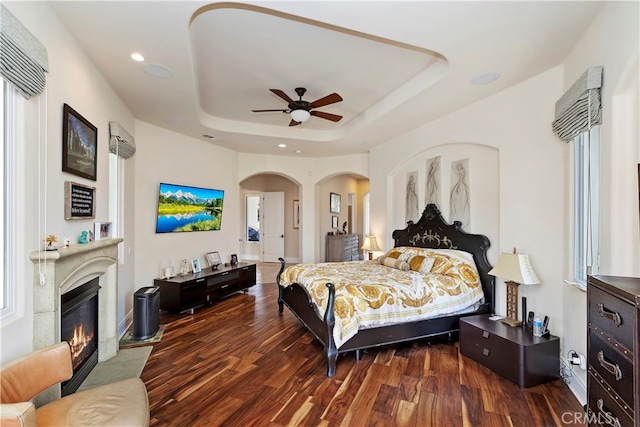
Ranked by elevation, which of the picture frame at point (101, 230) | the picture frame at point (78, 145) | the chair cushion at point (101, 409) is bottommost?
the chair cushion at point (101, 409)

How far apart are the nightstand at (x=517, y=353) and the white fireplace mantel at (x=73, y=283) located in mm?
3372

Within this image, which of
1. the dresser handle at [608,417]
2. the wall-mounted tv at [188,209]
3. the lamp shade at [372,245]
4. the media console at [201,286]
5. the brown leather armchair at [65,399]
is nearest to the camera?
the dresser handle at [608,417]

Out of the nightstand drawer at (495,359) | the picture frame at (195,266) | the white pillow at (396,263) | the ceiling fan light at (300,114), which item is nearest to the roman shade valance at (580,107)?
the nightstand drawer at (495,359)

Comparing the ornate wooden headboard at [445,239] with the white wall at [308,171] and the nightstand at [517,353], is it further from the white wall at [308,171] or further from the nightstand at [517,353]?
the white wall at [308,171]

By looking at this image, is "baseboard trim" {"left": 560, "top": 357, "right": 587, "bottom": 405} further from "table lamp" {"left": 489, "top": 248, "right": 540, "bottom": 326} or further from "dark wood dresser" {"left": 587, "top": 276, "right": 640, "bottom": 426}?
"dark wood dresser" {"left": 587, "top": 276, "right": 640, "bottom": 426}

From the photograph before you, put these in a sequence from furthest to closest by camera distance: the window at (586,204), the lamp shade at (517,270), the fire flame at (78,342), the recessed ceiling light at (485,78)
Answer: the recessed ceiling light at (485,78) → the lamp shade at (517,270) → the fire flame at (78,342) → the window at (586,204)

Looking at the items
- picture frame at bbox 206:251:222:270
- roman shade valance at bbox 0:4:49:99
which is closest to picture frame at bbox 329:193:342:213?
picture frame at bbox 206:251:222:270

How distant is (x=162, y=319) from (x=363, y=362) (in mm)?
2904

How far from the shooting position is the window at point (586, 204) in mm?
2318

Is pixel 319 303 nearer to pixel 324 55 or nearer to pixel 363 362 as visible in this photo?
pixel 363 362

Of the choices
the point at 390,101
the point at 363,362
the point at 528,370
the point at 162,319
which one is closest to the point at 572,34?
the point at 390,101

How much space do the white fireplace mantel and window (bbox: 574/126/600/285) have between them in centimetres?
369

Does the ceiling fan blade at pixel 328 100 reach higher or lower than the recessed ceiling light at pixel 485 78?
lower

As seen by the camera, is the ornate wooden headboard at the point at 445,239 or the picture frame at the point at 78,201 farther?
the ornate wooden headboard at the point at 445,239
